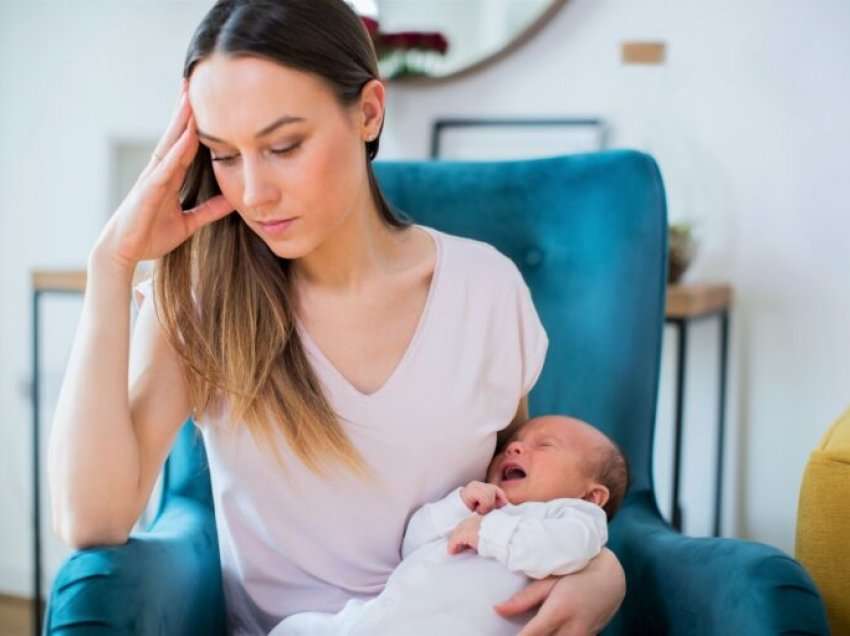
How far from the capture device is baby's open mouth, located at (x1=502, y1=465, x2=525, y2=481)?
1.33 meters

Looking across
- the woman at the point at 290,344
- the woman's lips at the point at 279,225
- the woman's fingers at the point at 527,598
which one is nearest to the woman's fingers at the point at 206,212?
the woman at the point at 290,344

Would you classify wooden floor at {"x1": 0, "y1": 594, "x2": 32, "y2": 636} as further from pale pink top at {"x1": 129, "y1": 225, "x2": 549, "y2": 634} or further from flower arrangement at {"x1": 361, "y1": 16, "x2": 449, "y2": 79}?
flower arrangement at {"x1": 361, "y1": 16, "x2": 449, "y2": 79}

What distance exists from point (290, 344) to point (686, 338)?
1.01m

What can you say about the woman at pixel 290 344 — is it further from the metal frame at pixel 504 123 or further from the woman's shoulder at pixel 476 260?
the metal frame at pixel 504 123

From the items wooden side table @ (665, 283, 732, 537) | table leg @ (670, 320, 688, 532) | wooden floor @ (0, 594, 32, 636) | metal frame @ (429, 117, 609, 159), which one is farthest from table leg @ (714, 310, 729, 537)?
wooden floor @ (0, 594, 32, 636)

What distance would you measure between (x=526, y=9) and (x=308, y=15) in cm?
120

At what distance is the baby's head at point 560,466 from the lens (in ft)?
4.23

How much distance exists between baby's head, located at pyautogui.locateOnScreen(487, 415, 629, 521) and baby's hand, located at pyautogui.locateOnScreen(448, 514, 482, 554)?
0.12m

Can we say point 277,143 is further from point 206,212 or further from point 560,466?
point 560,466

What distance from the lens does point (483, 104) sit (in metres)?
2.36

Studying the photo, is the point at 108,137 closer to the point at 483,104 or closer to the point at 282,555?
the point at 483,104

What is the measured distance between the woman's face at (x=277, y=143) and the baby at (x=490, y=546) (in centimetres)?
36

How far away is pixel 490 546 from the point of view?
1146 mm

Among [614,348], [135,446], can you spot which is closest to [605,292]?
[614,348]
